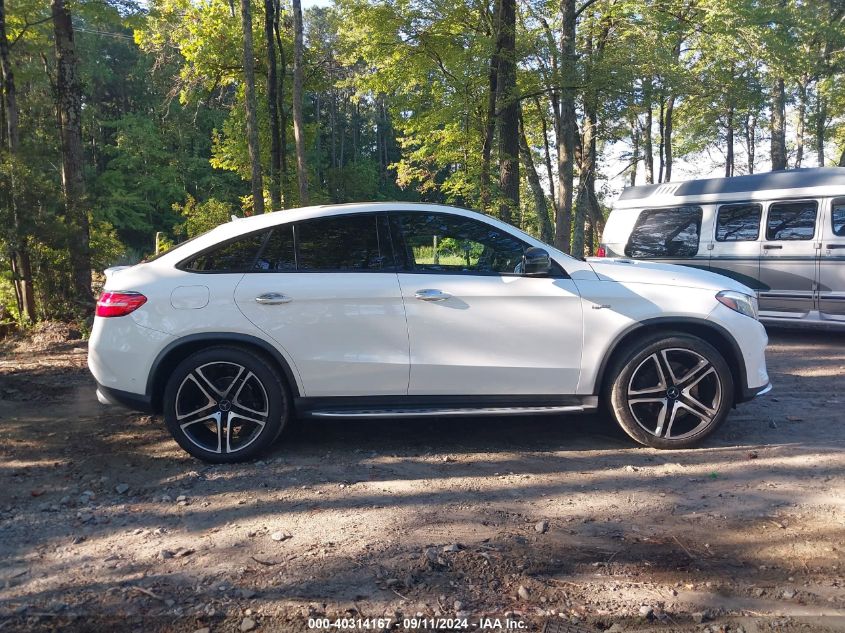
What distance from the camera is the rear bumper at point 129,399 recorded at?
451 cm

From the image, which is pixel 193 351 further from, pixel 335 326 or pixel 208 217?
pixel 208 217

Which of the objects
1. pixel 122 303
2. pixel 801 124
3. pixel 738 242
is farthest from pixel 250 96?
pixel 801 124

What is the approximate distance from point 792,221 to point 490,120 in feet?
27.6

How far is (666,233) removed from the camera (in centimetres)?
1032

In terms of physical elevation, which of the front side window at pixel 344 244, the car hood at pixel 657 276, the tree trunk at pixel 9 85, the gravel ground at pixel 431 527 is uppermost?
the tree trunk at pixel 9 85

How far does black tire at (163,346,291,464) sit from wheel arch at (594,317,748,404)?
7.36 feet

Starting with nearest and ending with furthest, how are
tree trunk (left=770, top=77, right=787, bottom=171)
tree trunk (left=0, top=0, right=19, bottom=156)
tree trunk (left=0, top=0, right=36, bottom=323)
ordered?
tree trunk (left=0, top=0, right=36, bottom=323)
tree trunk (left=0, top=0, right=19, bottom=156)
tree trunk (left=770, top=77, right=787, bottom=171)

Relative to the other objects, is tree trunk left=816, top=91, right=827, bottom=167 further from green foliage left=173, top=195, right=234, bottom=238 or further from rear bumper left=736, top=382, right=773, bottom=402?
rear bumper left=736, top=382, right=773, bottom=402

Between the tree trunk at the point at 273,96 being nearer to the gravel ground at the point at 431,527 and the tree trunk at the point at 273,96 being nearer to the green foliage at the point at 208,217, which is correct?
the green foliage at the point at 208,217

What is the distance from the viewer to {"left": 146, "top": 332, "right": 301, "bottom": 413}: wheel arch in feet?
14.7

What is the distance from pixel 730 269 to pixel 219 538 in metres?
8.41

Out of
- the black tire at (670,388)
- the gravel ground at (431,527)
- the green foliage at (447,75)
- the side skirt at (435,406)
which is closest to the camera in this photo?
the gravel ground at (431,527)

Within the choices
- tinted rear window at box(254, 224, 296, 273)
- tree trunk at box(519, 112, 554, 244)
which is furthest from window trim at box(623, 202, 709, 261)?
tree trunk at box(519, 112, 554, 244)

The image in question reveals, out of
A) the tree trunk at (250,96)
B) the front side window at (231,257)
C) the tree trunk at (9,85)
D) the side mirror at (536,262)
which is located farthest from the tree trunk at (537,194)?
the front side window at (231,257)
